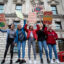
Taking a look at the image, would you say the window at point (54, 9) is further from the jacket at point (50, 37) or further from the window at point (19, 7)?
the jacket at point (50, 37)

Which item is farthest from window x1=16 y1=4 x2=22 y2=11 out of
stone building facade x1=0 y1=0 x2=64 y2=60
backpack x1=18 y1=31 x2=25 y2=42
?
backpack x1=18 y1=31 x2=25 y2=42

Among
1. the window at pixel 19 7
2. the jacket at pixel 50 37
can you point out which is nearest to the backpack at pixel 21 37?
the jacket at pixel 50 37

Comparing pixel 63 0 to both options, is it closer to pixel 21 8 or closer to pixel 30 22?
pixel 21 8

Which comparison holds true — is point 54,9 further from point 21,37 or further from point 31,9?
point 21,37

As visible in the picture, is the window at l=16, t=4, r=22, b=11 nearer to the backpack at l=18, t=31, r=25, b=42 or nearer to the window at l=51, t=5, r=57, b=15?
the window at l=51, t=5, r=57, b=15

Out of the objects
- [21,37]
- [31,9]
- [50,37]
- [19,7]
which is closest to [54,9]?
[31,9]

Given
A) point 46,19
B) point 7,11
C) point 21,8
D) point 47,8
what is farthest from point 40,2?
point 46,19

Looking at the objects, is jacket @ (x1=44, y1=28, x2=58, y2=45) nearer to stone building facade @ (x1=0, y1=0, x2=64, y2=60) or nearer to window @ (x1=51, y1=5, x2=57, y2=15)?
stone building facade @ (x1=0, y1=0, x2=64, y2=60)

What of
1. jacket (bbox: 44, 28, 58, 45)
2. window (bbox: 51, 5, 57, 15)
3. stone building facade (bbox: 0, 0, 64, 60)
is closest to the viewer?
jacket (bbox: 44, 28, 58, 45)

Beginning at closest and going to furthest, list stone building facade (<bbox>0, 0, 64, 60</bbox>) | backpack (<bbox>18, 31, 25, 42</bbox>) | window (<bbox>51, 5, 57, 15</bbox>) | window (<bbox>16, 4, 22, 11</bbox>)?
backpack (<bbox>18, 31, 25, 42</bbox>) → stone building facade (<bbox>0, 0, 64, 60</bbox>) → window (<bbox>51, 5, 57, 15</bbox>) → window (<bbox>16, 4, 22, 11</bbox>)

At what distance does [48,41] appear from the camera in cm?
548

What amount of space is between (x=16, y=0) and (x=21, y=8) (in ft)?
6.74

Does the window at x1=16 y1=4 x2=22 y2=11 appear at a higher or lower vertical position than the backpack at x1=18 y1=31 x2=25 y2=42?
higher

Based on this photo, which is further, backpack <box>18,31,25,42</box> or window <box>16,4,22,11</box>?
window <box>16,4,22,11</box>
